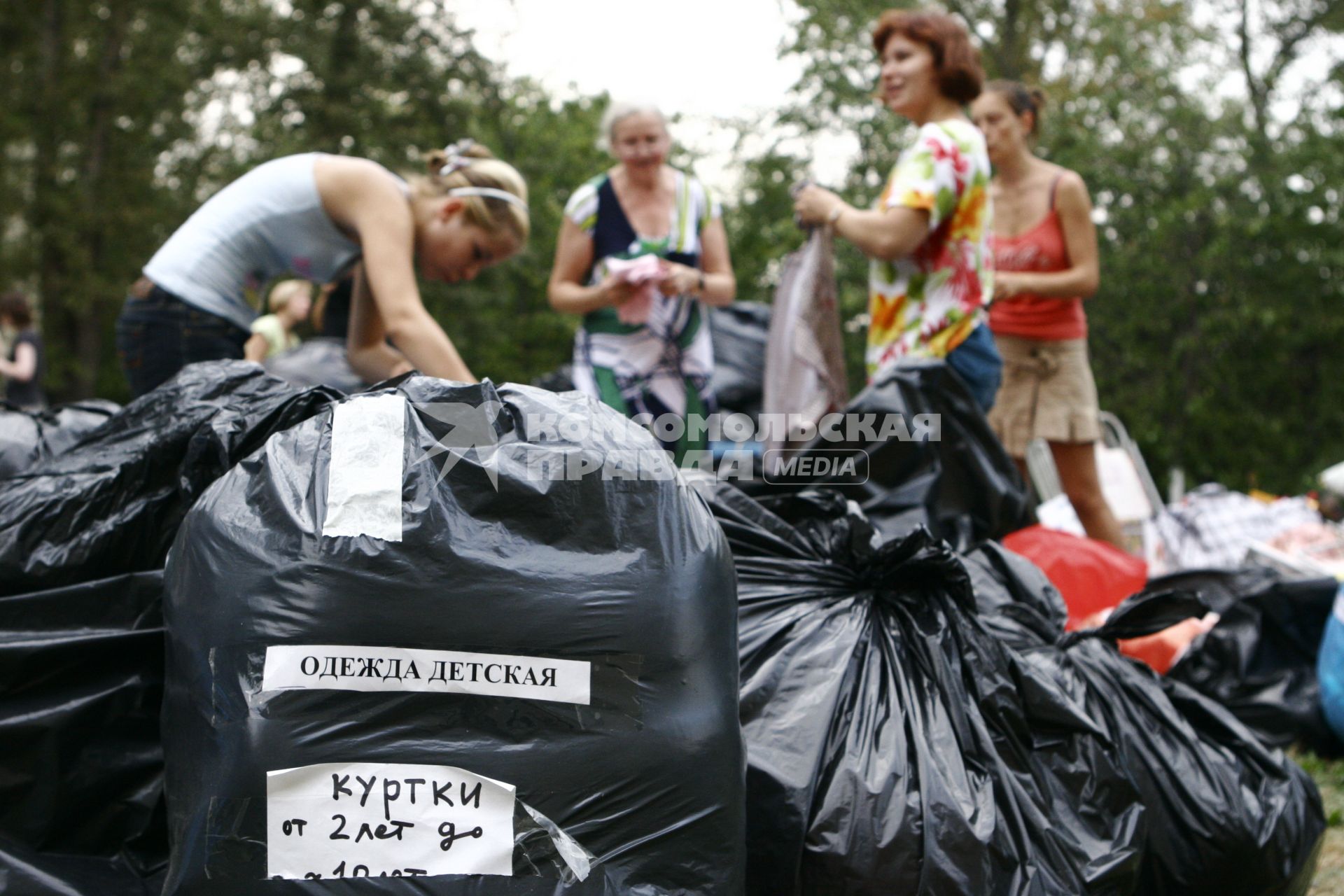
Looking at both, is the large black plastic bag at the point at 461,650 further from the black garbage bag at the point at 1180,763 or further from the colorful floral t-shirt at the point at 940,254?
the colorful floral t-shirt at the point at 940,254

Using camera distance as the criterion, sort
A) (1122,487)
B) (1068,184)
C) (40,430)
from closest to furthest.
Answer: (40,430)
(1068,184)
(1122,487)

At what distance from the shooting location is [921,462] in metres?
2.38

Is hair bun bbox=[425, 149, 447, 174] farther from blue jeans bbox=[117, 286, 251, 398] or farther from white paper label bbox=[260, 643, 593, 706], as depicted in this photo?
white paper label bbox=[260, 643, 593, 706]

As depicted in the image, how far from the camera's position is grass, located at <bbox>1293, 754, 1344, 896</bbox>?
191 centimetres

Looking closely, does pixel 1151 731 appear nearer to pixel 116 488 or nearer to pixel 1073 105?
pixel 116 488

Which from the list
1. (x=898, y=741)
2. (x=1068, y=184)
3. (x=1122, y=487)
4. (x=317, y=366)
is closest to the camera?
(x=898, y=741)

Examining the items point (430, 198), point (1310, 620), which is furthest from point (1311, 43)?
point (430, 198)

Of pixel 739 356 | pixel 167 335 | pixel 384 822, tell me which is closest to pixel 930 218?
pixel 167 335

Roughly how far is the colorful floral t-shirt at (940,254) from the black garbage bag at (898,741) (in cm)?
95

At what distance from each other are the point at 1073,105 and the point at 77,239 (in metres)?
11.2

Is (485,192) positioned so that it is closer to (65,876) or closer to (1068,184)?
(65,876)

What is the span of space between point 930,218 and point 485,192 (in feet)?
3.18

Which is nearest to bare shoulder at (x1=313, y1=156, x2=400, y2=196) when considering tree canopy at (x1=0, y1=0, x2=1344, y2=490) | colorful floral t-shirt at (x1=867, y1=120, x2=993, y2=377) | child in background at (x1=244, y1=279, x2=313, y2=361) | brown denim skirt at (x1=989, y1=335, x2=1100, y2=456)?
colorful floral t-shirt at (x1=867, y1=120, x2=993, y2=377)

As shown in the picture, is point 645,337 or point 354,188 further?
point 645,337
